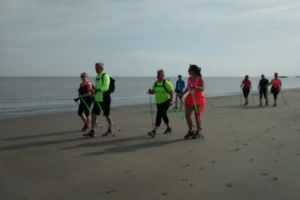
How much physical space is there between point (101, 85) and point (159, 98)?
63.8 inches

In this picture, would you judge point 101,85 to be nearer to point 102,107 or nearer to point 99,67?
point 99,67

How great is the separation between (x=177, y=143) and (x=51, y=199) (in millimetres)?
4463

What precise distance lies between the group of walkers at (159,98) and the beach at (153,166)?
1.34ft

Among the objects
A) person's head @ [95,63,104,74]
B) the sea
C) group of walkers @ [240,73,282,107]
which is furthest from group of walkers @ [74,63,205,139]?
group of walkers @ [240,73,282,107]

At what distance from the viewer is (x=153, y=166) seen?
6.85m

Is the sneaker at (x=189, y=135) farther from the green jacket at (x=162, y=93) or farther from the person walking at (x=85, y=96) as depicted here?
the person walking at (x=85, y=96)

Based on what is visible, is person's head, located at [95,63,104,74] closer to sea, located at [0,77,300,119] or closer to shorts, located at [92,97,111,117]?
shorts, located at [92,97,111,117]

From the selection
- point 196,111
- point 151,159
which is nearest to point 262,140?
point 196,111

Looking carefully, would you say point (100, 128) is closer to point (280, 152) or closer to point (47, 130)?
point (47, 130)

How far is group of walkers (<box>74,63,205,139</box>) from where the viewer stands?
965 centimetres

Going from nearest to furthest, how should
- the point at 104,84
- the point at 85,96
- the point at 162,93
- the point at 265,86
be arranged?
the point at 104,84, the point at 162,93, the point at 85,96, the point at 265,86

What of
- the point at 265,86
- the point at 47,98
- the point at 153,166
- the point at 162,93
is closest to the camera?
the point at 153,166

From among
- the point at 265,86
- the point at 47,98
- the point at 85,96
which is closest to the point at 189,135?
the point at 85,96

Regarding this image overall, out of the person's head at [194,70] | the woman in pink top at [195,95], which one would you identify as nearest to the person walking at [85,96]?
the woman in pink top at [195,95]
